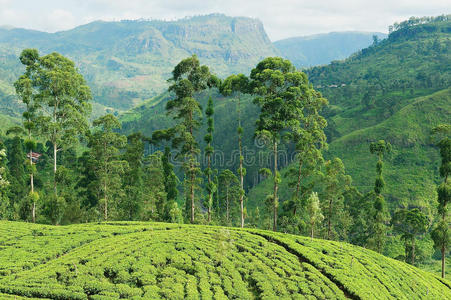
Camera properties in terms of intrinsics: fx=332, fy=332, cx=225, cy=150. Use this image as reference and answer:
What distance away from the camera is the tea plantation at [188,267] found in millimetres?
24750

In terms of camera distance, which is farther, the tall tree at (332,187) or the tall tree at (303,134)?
the tall tree at (332,187)

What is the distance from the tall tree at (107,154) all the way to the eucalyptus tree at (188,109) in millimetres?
7985

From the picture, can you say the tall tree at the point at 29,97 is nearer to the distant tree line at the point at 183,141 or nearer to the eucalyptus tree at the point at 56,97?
the eucalyptus tree at the point at 56,97

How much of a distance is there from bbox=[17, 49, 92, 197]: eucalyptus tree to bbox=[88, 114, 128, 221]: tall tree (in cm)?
311

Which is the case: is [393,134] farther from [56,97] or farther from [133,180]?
[56,97]

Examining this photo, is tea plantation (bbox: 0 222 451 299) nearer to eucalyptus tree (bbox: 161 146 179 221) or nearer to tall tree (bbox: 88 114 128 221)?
tall tree (bbox: 88 114 128 221)

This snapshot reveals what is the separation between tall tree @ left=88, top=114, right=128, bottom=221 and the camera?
50.1 m

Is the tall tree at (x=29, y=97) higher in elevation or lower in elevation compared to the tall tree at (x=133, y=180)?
higher

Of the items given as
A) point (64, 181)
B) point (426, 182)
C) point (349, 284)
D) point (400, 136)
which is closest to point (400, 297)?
point (349, 284)

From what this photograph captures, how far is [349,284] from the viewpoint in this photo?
95.5 feet

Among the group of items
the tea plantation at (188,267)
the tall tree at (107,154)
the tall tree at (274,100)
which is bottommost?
the tea plantation at (188,267)

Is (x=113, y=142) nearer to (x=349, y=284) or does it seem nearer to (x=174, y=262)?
(x=174, y=262)

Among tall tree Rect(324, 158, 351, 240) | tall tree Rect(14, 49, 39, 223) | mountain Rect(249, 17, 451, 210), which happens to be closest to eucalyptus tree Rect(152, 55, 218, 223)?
tall tree Rect(14, 49, 39, 223)

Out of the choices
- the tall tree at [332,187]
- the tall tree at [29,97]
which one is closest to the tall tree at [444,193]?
the tall tree at [332,187]
